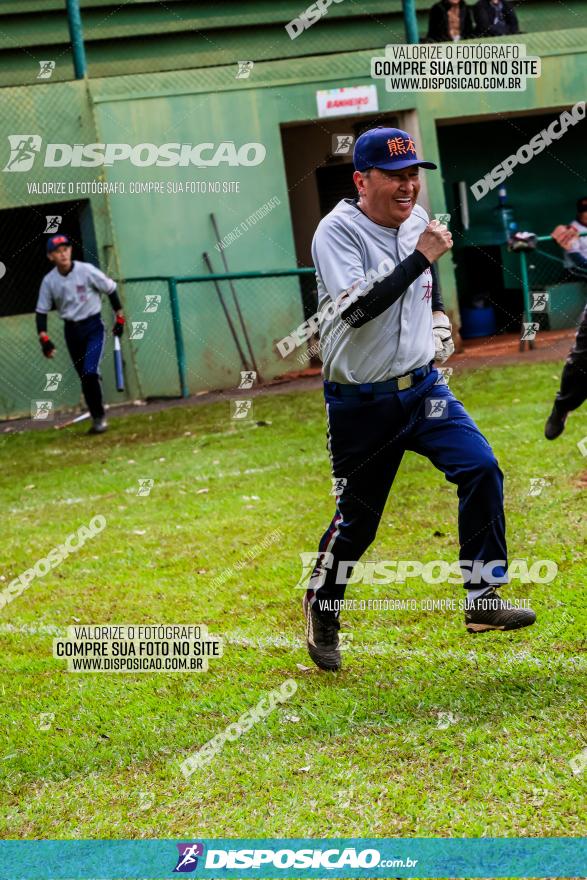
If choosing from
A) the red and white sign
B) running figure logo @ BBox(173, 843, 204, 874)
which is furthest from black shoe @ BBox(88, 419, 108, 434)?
running figure logo @ BBox(173, 843, 204, 874)

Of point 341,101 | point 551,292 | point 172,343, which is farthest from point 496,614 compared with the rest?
point 551,292

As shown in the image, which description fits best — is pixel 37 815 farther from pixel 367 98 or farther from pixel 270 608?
pixel 367 98

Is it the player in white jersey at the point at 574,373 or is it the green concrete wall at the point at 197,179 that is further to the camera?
the green concrete wall at the point at 197,179

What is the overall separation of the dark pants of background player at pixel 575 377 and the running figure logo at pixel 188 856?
17.6ft

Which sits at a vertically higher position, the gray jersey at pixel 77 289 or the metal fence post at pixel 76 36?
the metal fence post at pixel 76 36

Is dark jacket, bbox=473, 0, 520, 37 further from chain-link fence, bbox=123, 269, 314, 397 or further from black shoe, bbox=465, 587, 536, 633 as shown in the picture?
black shoe, bbox=465, 587, 536, 633

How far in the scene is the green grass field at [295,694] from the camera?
14.6 ft

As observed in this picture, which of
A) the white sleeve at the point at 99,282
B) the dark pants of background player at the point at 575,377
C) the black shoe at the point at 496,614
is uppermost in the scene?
the white sleeve at the point at 99,282

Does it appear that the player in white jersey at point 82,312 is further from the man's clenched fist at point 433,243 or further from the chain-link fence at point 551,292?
the man's clenched fist at point 433,243

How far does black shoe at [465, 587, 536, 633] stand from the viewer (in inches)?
211

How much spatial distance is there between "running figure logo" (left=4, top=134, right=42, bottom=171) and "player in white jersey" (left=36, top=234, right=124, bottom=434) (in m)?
2.69

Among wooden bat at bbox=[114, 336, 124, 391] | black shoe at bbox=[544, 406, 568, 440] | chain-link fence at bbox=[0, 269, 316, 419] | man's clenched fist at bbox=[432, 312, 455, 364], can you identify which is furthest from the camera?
chain-link fence at bbox=[0, 269, 316, 419]

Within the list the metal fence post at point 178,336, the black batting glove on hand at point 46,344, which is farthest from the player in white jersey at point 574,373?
the metal fence post at point 178,336

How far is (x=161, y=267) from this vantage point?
56.7ft
